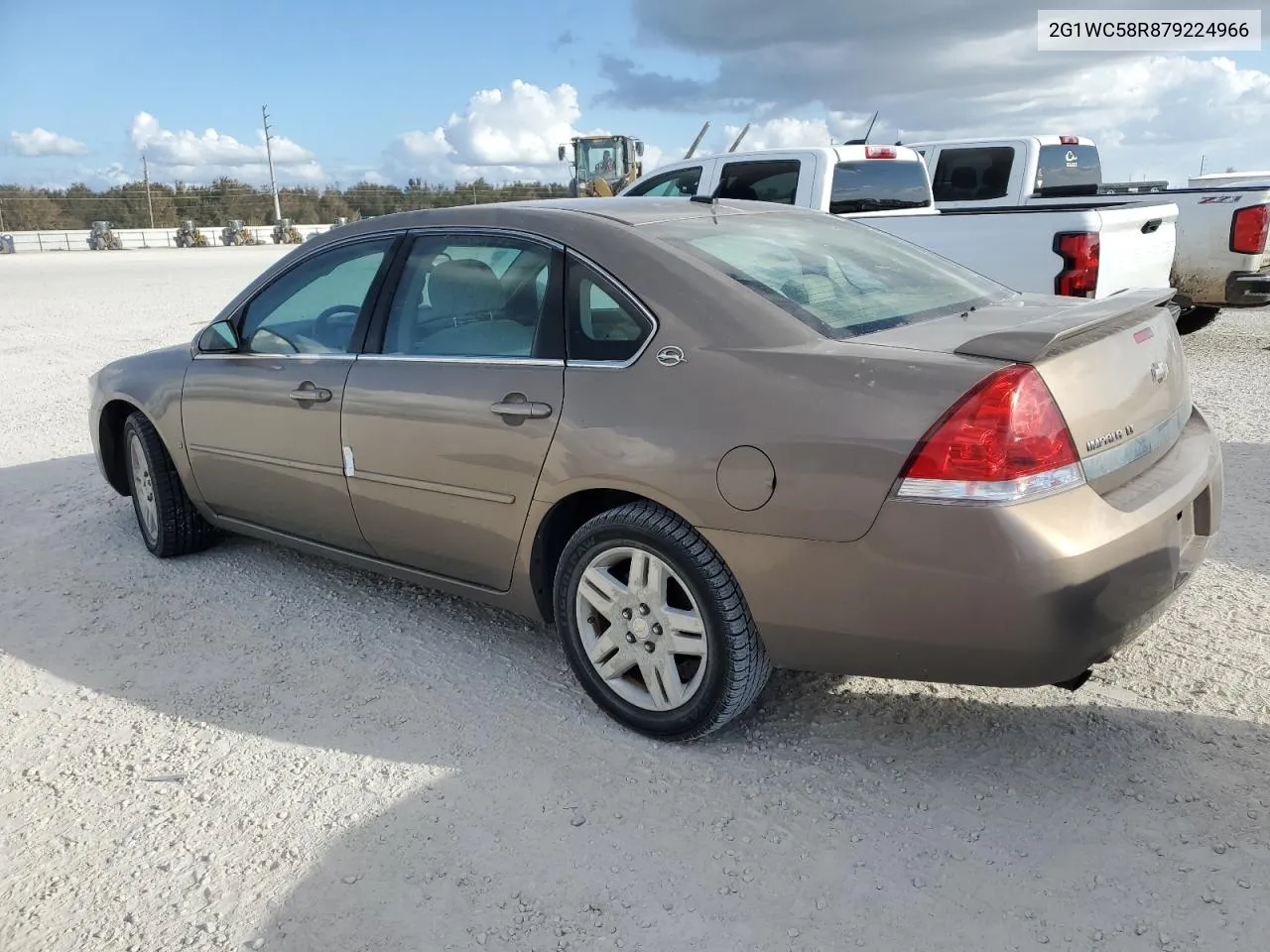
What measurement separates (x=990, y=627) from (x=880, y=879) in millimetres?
661

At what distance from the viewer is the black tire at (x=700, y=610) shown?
2848 mm

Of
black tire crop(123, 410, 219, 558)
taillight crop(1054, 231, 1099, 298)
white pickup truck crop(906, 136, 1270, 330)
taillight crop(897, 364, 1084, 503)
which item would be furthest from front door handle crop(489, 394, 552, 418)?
white pickup truck crop(906, 136, 1270, 330)

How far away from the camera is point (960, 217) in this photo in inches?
288

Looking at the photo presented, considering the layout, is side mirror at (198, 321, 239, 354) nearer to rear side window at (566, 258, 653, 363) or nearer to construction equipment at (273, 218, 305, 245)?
rear side window at (566, 258, 653, 363)

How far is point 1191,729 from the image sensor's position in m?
3.02

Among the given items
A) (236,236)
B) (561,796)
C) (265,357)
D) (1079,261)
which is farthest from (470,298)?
(236,236)

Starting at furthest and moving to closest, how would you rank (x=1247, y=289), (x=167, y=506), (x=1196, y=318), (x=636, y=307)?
1. (x=1196, y=318)
2. (x=1247, y=289)
3. (x=167, y=506)
4. (x=636, y=307)

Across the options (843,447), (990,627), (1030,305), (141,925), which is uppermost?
(1030,305)

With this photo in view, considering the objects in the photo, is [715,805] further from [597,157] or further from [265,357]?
[597,157]

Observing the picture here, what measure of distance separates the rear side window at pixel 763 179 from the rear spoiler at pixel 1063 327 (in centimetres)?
508

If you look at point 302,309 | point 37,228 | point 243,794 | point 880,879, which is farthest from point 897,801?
point 37,228

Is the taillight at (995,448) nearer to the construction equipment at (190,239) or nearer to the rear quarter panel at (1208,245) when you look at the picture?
the rear quarter panel at (1208,245)

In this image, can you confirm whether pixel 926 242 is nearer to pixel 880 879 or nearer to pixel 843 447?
pixel 843 447

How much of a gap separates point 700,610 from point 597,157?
28.7 m
